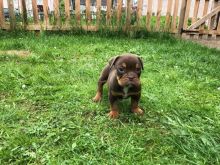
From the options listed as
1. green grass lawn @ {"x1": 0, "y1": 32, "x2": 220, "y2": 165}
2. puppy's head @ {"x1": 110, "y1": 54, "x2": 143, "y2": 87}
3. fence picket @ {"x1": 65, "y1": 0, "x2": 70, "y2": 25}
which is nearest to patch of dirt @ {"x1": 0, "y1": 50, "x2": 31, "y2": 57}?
green grass lawn @ {"x1": 0, "y1": 32, "x2": 220, "y2": 165}

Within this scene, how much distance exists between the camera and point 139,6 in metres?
8.25

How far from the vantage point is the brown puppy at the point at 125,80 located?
314cm

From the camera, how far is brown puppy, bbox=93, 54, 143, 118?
3145 millimetres

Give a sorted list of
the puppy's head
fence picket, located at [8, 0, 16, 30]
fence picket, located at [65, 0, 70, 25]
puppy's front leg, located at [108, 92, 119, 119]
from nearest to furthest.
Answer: the puppy's head < puppy's front leg, located at [108, 92, 119, 119] < fence picket, located at [8, 0, 16, 30] < fence picket, located at [65, 0, 70, 25]

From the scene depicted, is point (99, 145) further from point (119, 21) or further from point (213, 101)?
point (119, 21)

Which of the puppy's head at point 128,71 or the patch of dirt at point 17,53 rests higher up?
the puppy's head at point 128,71

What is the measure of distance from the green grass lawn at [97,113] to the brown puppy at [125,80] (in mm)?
171

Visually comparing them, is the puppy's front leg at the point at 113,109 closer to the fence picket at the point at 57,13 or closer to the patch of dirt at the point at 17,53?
the patch of dirt at the point at 17,53

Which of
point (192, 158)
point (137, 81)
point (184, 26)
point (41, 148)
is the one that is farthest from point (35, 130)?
point (184, 26)

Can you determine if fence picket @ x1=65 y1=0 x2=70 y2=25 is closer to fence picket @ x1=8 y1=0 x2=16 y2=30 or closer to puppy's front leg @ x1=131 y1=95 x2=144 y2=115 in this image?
fence picket @ x1=8 y1=0 x2=16 y2=30

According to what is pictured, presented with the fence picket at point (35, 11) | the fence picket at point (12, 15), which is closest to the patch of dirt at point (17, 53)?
the fence picket at point (12, 15)

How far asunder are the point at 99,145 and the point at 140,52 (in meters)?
3.91

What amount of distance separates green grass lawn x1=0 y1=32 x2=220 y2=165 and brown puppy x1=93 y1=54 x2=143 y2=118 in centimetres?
17

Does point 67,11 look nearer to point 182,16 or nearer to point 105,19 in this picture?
point 105,19
